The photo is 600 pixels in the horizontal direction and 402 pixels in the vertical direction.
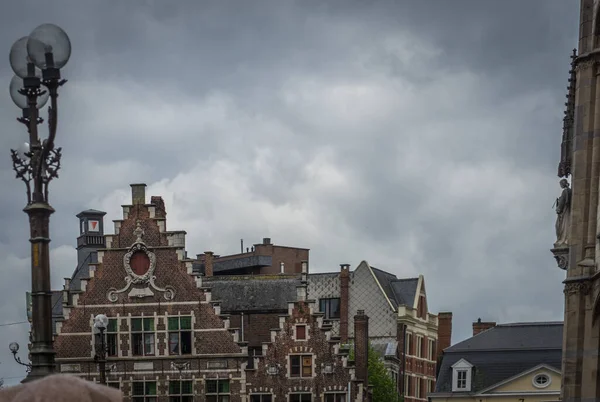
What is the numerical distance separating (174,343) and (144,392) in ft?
8.27

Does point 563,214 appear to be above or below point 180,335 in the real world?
above

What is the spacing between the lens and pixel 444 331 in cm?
7638

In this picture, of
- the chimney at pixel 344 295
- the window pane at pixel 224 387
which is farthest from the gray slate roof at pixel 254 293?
the chimney at pixel 344 295

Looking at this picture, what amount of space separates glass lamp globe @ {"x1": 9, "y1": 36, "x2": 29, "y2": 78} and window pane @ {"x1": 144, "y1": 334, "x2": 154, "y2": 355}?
40036 mm

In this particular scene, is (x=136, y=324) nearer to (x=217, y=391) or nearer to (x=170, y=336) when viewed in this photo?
(x=170, y=336)

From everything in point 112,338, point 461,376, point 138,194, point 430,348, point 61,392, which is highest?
point 138,194

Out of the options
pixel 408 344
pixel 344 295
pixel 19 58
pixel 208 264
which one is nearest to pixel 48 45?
pixel 19 58

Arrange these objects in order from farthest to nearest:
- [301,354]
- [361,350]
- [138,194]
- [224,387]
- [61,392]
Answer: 1. [361,350]
2. [138,194]
3. [301,354]
4. [224,387]
5. [61,392]

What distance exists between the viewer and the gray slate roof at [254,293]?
197ft

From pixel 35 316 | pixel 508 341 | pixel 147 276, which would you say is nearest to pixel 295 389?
pixel 147 276

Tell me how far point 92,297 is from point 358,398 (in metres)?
12.6

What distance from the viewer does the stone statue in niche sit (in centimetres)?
2291


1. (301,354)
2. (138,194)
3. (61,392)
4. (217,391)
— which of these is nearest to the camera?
(61,392)

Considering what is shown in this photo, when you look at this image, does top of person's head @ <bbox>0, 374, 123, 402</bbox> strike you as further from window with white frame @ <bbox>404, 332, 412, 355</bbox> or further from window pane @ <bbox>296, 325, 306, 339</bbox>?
window with white frame @ <bbox>404, 332, 412, 355</bbox>
